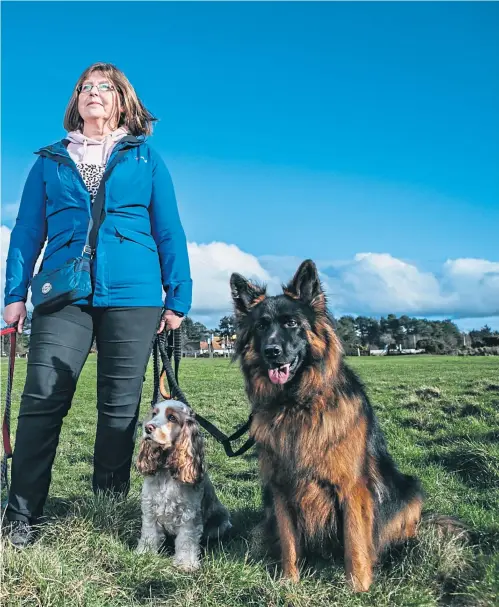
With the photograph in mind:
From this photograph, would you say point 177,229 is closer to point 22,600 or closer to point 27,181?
point 27,181

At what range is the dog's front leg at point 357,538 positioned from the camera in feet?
11.8

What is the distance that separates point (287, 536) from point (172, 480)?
983 millimetres

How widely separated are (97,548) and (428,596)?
2.19 metres

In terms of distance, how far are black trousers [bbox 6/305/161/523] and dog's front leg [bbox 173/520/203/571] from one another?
2.68ft

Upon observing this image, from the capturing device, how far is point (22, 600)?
328cm

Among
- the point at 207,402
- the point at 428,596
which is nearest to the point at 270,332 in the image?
the point at 428,596

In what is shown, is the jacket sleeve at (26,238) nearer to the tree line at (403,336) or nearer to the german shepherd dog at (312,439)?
the german shepherd dog at (312,439)

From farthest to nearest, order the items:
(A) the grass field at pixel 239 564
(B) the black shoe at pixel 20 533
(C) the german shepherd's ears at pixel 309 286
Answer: (B) the black shoe at pixel 20 533 → (C) the german shepherd's ears at pixel 309 286 → (A) the grass field at pixel 239 564

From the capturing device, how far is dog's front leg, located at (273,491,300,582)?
3.80 meters

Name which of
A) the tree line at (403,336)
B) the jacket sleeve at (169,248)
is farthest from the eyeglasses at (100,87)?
the tree line at (403,336)

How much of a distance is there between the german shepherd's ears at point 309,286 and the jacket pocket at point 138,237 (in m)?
1.13

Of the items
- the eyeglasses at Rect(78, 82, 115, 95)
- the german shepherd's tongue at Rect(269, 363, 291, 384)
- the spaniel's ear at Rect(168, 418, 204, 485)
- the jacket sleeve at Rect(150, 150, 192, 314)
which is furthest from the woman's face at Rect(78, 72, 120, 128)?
the spaniel's ear at Rect(168, 418, 204, 485)

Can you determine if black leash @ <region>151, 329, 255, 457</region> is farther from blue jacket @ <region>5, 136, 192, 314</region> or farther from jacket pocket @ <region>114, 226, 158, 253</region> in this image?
jacket pocket @ <region>114, 226, 158, 253</region>

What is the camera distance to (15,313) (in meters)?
4.30
